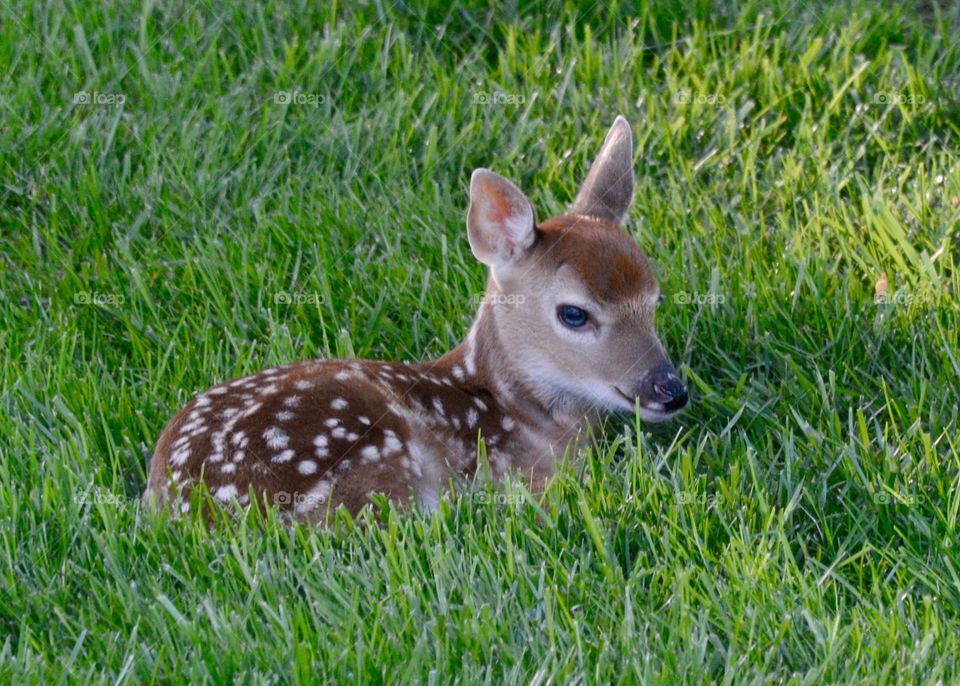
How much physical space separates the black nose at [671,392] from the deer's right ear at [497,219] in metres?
0.65

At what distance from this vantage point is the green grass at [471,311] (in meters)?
3.66

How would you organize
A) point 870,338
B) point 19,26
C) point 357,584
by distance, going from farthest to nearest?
point 19,26 < point 870,338 < point 357,584

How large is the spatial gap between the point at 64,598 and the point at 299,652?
76 cm

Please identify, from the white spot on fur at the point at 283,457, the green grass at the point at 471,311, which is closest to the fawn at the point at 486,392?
the white spot on fur at the point at 283,457

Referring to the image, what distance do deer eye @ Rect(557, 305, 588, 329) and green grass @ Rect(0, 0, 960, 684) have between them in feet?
1.49

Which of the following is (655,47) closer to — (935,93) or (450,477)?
(935,93)

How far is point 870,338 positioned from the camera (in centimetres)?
512

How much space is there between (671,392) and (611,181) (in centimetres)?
91

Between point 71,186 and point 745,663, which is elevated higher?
point 745,663

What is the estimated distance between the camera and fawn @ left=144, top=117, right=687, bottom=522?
4.16 metres

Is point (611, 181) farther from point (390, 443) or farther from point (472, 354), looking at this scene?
point (390, 443)

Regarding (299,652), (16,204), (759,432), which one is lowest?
(16,204)

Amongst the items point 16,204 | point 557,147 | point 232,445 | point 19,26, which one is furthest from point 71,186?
point 232,445

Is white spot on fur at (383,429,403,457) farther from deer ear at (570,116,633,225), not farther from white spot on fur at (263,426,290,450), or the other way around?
deer ear at (570,116,633,225)
